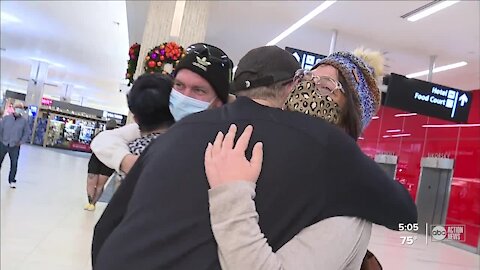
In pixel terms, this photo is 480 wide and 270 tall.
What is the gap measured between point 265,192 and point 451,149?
1120 cm

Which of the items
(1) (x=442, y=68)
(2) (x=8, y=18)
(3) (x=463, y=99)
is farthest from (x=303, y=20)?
(2) (x=8, y=18)

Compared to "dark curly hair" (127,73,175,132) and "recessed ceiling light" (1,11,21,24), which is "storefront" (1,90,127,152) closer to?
"recessed ceiling light" (1,11,21,24)

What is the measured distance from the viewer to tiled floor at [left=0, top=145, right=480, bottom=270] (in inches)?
128

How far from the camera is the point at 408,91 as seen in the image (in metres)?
7.82

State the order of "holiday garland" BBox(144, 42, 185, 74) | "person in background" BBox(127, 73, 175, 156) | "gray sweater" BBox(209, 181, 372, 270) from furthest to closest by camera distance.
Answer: "holiday garland" BBox(144, 42, 185, 74)
"person in background" BBox(127, 73, 175, 156)
"gray sweater" BBox(209, 181, 372, 270)

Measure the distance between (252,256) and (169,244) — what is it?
0.51ft

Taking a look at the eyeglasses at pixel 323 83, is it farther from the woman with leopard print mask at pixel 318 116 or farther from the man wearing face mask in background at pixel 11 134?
the man wearing face mask in background at pixel 11 134

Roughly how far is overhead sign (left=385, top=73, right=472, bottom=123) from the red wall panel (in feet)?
3.94

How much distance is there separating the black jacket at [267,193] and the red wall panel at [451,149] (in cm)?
890

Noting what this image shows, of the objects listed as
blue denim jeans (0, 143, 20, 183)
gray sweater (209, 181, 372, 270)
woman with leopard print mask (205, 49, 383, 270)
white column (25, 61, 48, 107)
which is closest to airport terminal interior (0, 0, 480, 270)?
blue denim jeans (0, 143, 20, 183)

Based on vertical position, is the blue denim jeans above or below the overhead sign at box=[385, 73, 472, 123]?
below

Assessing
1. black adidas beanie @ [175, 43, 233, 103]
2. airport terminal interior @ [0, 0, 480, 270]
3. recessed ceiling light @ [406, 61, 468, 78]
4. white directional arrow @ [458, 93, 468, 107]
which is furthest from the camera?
recessed ceiling light @ [406, 61, 468, 78]

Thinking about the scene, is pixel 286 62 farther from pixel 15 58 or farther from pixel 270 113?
pixel 15 58

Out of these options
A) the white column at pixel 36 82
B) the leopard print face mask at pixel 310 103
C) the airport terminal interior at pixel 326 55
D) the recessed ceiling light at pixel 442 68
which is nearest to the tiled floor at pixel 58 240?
the airport terminal interior at pixel 326 55
